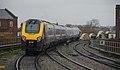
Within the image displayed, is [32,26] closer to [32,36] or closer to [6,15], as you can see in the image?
[32,36]

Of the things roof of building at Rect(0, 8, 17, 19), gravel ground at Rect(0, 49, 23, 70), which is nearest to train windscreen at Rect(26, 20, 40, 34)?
gravel ground at Rect(0, 49, 23, 70)

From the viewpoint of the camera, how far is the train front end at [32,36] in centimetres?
1677

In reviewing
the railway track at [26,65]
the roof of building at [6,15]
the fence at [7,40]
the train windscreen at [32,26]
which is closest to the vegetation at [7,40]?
the fence at [7,40]

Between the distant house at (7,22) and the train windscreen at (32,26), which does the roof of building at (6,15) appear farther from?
the train windscreen at (32,26)

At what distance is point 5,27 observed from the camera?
1997 inches

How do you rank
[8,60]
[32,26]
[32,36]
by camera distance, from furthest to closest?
[32,26] < [32,36] < [8,60]

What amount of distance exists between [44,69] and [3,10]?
46.5 metres

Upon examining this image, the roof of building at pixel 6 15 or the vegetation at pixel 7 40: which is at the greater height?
the roof of building at pixel 6 15

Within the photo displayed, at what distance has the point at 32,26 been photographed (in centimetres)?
1742

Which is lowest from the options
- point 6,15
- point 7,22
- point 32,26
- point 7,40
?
point 7,40

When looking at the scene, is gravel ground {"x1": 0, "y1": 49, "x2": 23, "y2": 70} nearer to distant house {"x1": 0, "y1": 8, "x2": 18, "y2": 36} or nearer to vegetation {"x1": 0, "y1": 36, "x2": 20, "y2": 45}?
vegetation {"x1": 0, "y1": 36, "x2": 20, "y2": 45}

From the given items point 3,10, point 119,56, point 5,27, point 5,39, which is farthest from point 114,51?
point 3,10

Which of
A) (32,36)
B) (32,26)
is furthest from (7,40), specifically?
(32,36)

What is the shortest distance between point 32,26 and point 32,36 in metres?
0.97
